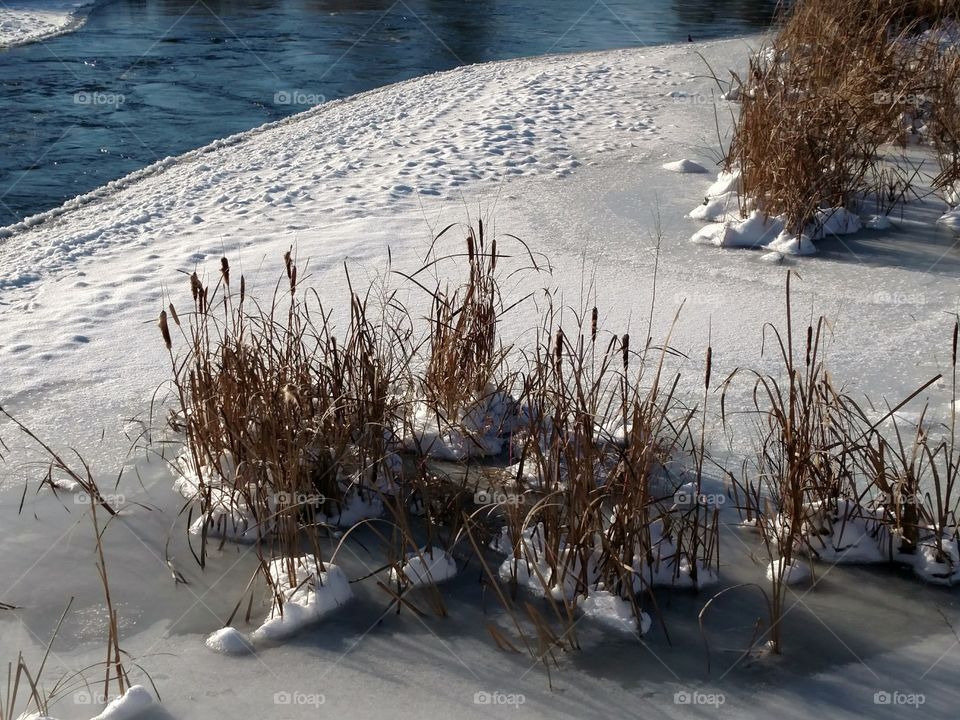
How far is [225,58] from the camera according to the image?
10.4 metres

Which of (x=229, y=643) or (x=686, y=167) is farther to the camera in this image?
(x=686, y=167)

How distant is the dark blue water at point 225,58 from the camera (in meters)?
7.52

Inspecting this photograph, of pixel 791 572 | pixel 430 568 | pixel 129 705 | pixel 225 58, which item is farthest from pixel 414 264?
pixel 225 58

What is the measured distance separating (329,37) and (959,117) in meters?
7.48

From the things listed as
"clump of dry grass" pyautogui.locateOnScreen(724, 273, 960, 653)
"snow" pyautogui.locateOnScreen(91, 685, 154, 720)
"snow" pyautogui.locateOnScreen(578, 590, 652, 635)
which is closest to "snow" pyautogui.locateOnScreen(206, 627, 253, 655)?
"snow" pyautogui.locateOnScreen(91, 685, 154, 720)

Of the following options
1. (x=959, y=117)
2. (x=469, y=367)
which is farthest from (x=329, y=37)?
(x=469, y=367)

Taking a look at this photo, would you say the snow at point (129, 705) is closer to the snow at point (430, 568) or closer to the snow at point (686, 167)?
the snow at point (430, 568)

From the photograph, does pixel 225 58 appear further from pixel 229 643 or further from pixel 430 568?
pixel 229 643

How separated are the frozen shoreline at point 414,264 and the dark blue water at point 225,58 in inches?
27.1

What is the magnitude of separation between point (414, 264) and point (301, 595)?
2402 millimetres

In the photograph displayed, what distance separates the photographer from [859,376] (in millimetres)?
3697

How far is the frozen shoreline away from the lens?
2.38 metres

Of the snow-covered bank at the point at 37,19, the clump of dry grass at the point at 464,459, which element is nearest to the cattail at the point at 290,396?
the clump of dry grass at the point at 464,459

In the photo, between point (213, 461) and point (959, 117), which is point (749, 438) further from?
point (959, 117)
